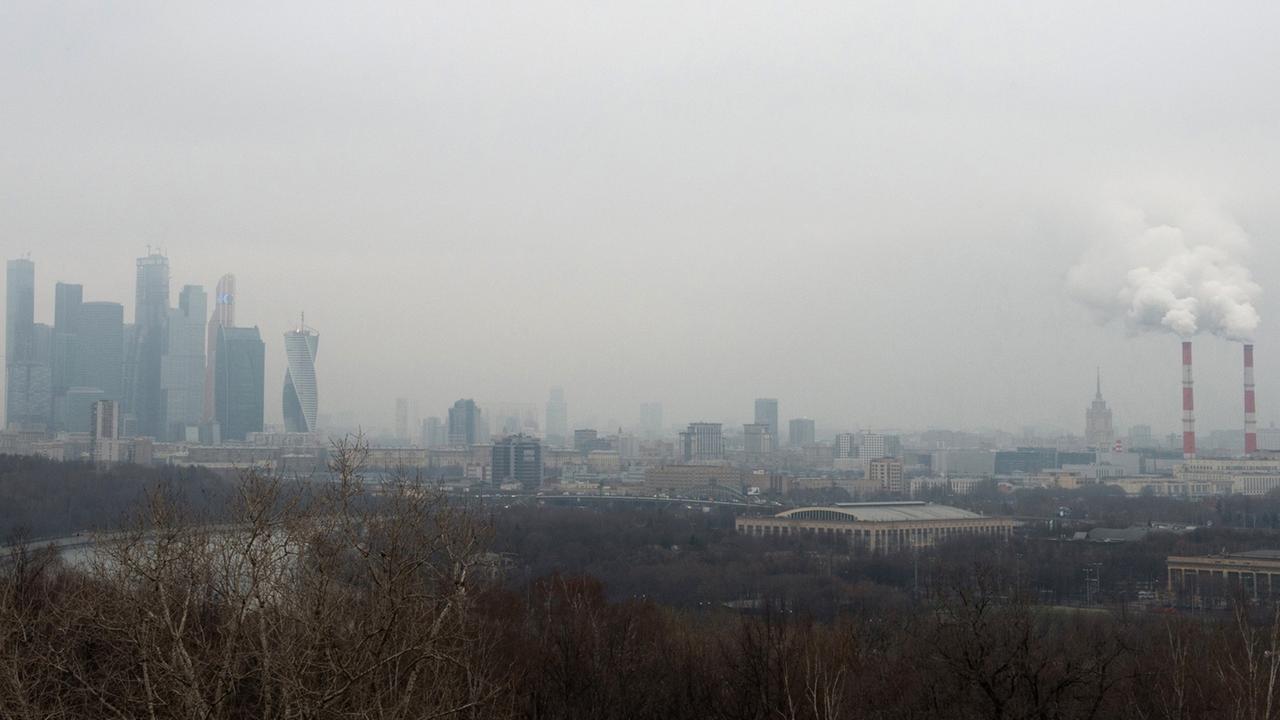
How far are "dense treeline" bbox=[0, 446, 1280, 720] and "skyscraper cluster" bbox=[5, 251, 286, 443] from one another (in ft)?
257

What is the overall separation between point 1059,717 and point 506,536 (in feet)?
68.7

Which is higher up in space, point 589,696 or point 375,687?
point 375,687

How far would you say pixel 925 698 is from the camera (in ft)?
33.1

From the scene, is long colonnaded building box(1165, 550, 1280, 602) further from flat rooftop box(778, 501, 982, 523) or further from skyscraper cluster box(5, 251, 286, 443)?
skyscraper cluster box(5, 251, 286, 443)

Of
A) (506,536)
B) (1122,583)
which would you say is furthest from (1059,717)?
(506,536)

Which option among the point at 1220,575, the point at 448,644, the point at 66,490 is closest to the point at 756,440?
the point at 66,490

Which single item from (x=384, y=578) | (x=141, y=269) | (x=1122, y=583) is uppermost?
(x=141, y=269)

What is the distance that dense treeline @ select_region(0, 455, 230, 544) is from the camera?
34906mm

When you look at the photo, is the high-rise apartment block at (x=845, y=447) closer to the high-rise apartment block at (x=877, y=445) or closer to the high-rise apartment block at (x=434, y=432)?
the high-rise apartment block at (x=877, y=445)

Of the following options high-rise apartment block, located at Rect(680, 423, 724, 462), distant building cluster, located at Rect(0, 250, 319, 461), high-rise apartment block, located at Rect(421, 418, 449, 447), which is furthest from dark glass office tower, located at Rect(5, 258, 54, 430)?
high-rise apartment block, located at Rect(680, 423, 724, 462)

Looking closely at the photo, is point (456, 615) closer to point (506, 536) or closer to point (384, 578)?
point (384, 578)

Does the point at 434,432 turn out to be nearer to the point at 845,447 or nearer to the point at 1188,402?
the point at 845,447

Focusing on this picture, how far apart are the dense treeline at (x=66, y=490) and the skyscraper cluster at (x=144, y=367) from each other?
4389 centimetres

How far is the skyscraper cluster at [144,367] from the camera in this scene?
Result: 298ft
